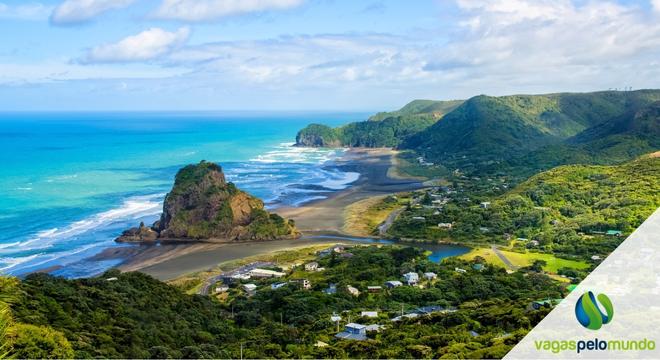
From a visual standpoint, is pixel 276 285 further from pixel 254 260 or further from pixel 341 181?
pixel 341 181

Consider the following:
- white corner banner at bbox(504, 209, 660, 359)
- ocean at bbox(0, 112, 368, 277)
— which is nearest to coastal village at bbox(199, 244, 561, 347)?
white corner banner at bbox(504, 209, 660, 359)

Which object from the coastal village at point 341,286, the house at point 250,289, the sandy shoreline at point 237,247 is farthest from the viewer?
the sandy shoreline at point 237,247

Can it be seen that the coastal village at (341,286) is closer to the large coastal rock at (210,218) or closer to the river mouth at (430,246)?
the river mouth at (430,246)

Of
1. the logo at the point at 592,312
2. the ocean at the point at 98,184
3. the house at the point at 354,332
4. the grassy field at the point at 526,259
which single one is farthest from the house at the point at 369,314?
the ocean at the point at 98,184

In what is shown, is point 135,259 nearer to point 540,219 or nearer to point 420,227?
point 420,227

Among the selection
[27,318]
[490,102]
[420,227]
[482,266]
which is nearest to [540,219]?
[420,227]

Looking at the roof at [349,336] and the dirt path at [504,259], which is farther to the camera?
the dirt path at [504,259]
